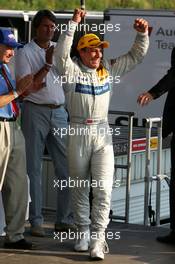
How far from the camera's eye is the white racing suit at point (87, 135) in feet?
24.3

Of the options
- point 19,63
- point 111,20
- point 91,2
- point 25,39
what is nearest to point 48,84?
point 19,63

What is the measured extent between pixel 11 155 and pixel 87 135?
647 millimetres

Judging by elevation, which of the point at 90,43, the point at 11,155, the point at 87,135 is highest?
the point at 90,43

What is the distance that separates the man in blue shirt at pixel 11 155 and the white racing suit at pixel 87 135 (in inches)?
14.1

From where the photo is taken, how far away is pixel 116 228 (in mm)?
8875

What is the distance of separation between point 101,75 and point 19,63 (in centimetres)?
92

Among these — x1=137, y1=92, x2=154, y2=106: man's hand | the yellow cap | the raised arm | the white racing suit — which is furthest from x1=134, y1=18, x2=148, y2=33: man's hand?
x1=137, y1=92, x2=154, y2=106: man's hand

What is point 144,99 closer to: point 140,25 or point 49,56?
point 140,25

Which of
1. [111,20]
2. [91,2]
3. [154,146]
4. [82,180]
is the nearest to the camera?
[82,180]

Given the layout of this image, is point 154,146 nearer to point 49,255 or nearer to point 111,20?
point 49,255

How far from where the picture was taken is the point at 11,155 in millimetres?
7516

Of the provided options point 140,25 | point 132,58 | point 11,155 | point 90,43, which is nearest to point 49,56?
point 90,43

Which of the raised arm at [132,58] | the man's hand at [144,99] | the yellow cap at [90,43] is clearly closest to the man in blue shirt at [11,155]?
the yellow cap at [90,43]

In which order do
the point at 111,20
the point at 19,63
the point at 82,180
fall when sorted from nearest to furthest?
the point at 82,180 → the point at 19,63 → the point at 111,20
